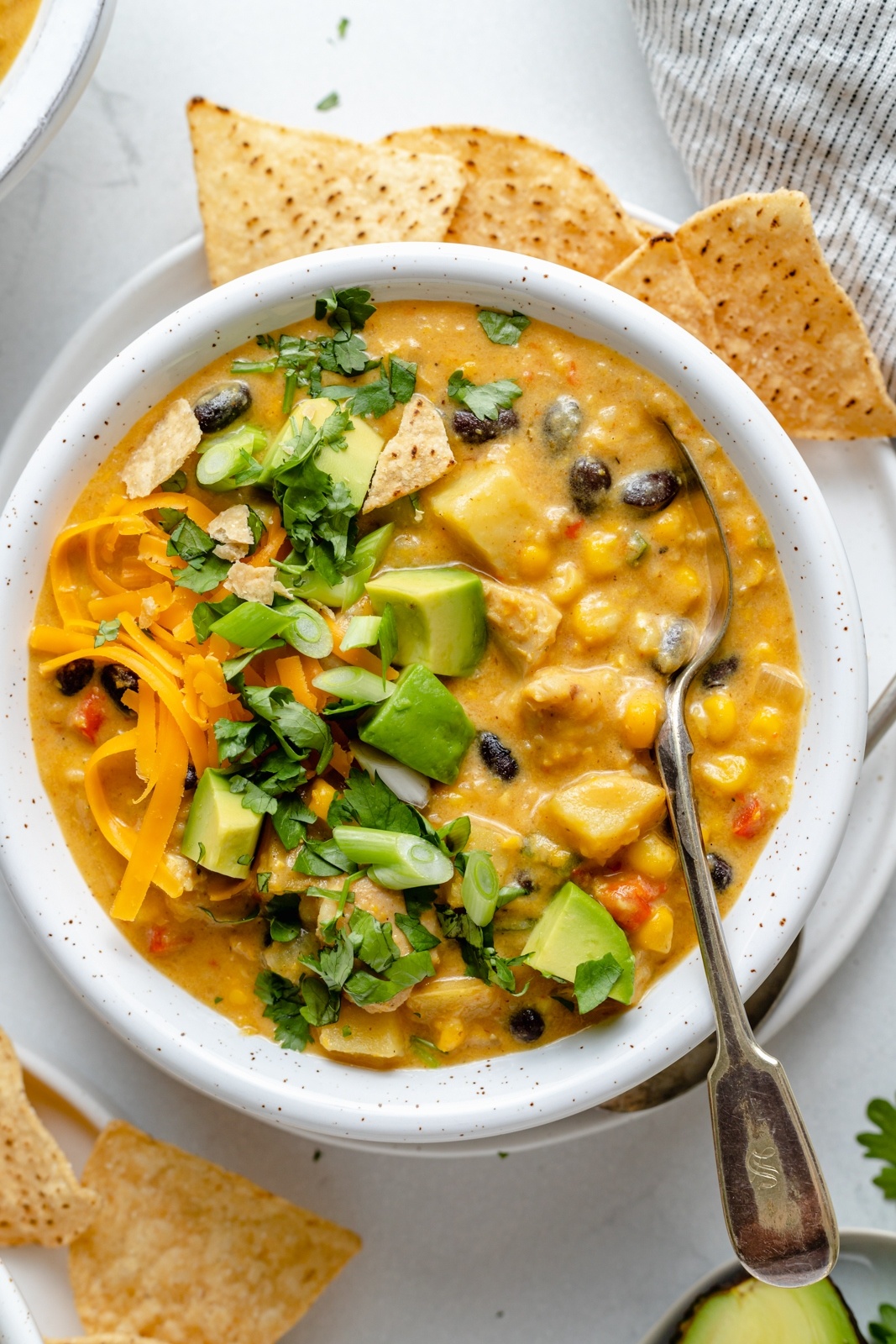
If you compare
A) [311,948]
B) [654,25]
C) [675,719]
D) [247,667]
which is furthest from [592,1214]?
[654,25]

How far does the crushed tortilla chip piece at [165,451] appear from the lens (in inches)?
106

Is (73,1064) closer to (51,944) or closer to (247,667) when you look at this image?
(51,944)

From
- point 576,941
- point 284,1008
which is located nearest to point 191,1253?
point 284,1008

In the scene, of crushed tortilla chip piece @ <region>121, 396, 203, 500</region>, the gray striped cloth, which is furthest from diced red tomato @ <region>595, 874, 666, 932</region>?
the gray striped cloth

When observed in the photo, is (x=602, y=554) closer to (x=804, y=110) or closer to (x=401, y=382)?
(x=401, y=382)

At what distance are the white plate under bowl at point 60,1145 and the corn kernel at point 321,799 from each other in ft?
4.10

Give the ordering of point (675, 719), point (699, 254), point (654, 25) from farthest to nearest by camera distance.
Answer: point (654, 25)
point (699, 254)
point (675, 719)

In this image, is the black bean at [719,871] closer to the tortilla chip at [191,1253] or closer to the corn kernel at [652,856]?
the corn kernel at [652,856]

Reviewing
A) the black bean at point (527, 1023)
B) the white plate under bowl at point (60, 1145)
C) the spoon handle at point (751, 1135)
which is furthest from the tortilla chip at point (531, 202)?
the white plate under bowl at point (60, 1145)

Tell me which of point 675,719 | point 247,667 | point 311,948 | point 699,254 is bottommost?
point 311,948

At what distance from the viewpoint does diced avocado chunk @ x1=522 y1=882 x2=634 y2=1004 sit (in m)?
2.67

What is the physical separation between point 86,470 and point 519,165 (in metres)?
1.42

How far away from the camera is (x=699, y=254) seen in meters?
3.12

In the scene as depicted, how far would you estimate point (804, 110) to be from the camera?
3.22 m
